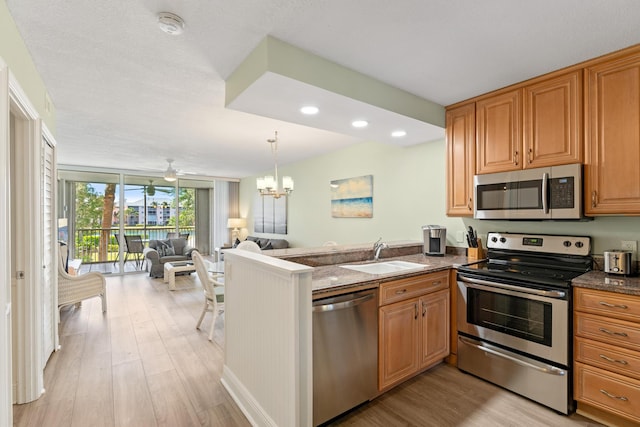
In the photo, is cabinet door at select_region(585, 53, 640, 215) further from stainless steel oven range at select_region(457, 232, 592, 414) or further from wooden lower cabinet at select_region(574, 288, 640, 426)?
wooden lower cabinet at select_region(574, 288, 640, 426)

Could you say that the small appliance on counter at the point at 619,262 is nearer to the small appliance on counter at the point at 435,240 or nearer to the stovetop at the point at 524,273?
the stovetop at the point at 524,273

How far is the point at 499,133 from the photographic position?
2.72 meters

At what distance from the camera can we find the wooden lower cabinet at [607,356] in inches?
71.1

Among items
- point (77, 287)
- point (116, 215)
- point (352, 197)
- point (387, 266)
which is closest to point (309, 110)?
point (387, 266)

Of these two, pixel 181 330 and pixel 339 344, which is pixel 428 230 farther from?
pixel 181 330

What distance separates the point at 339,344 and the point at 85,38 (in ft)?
8.13

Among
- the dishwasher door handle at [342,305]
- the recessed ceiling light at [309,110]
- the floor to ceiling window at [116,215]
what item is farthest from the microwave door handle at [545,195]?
the floor to ceiling window at [116,215]

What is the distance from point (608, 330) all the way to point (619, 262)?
1.84ft

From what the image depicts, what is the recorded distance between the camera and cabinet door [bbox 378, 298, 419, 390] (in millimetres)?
2152

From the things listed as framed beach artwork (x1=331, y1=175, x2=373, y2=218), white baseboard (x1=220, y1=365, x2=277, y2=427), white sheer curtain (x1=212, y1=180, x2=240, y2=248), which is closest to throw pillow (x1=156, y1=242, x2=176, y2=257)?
white sheer curtain (x1=212, y1=180, x2=240, y2=248)

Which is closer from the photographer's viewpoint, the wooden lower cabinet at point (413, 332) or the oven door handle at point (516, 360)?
the oven door handle at point (516, 360)

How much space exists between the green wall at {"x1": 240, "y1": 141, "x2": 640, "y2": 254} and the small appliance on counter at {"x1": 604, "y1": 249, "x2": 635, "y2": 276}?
20 cm

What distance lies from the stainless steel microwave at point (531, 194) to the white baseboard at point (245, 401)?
7.85 feet

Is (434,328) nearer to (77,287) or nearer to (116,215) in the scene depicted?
(77,287)
